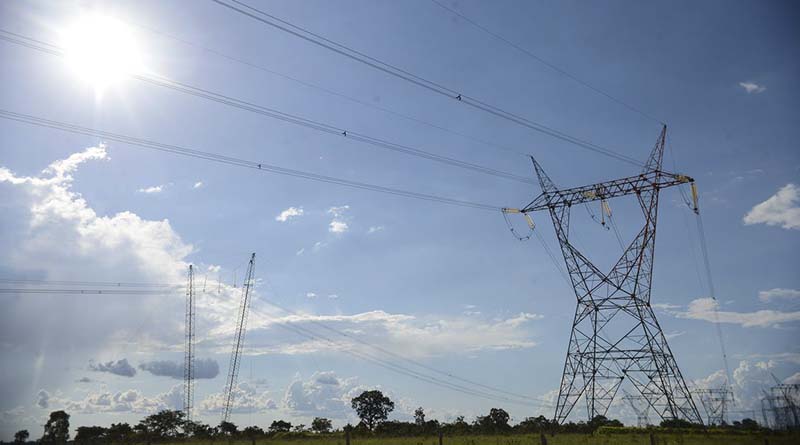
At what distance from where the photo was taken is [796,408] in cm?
7981

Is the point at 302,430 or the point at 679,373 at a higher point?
the point at 679,373

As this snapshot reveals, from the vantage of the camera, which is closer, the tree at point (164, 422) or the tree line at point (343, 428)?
the tree line at point (343, 428)

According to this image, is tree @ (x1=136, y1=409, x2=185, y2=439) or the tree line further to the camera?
tree @ (x1=136, y1=409, x2=185, y2=439)

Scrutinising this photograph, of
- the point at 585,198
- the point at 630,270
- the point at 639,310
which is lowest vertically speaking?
the point at 639,310

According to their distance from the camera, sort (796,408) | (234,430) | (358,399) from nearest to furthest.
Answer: (796,408), (234,430), (358,399)

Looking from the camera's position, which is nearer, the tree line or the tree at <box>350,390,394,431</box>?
the tree line

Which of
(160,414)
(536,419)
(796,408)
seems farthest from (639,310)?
(160,414)

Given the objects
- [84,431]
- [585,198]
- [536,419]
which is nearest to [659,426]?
[585,198]

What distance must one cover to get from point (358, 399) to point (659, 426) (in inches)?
4106

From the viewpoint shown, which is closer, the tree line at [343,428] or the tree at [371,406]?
the tree line at [343,428]

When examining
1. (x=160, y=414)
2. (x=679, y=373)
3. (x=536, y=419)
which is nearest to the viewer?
(x=679, y=373)

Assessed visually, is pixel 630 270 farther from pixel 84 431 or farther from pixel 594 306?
pixel 84 431

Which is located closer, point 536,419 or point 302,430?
point 302,430

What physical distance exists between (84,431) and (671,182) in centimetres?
12962
